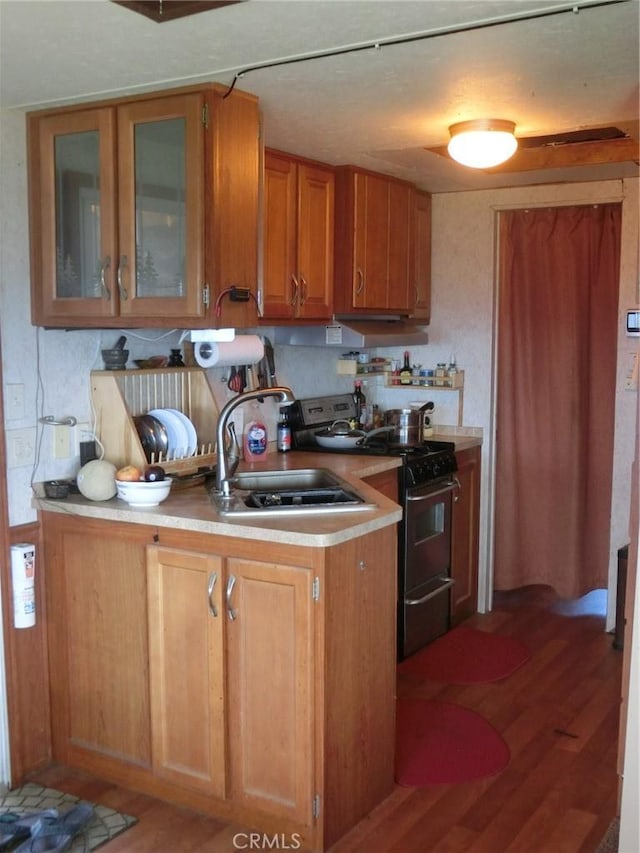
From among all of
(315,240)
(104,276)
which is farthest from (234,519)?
(315,240)

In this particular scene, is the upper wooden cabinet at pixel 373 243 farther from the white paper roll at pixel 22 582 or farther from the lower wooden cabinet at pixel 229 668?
the white paper roll at pixel 22 582

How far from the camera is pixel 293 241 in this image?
3.77 m

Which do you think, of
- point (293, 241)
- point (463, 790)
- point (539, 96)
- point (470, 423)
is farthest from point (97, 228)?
point (470, 423)

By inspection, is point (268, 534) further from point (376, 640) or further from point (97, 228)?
point (97, 228)

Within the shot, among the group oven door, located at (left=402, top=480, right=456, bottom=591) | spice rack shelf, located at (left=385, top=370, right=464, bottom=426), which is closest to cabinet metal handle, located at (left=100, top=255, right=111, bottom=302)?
oven door, located at (left=402, top=480, right=456, bottom=591)

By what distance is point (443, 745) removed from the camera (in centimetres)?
326

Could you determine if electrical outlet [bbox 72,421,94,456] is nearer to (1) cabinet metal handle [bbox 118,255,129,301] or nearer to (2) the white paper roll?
(2) the white paper roll

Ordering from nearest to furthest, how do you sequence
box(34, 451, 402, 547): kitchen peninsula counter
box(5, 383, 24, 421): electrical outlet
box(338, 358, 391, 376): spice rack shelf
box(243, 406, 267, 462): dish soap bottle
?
box(34, 451, 402, 547): kitchen peninsula counter
box(5, 383, 24, 421): electrical outlet
box(243, 406, 267, 462): dish soap bottle
box(338, 358, 391, 376): spice rack shelf

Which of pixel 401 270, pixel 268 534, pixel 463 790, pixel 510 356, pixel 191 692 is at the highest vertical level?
pixel 401 270

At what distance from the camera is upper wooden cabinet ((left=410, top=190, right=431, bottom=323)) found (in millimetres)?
4645

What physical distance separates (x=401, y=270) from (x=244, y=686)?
250 cm

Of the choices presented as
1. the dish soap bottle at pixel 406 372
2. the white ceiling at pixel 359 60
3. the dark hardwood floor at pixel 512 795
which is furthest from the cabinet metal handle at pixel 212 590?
the dish soap bottle at pixel 406 372

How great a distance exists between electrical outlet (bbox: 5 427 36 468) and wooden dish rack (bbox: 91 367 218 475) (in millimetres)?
258

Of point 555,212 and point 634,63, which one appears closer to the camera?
point 634,63
